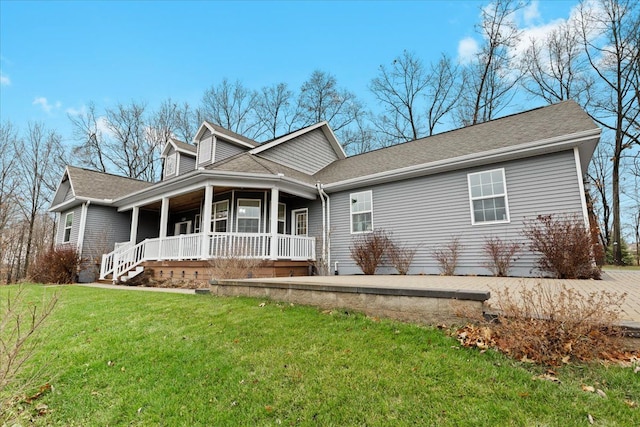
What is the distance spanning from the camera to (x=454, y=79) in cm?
2294

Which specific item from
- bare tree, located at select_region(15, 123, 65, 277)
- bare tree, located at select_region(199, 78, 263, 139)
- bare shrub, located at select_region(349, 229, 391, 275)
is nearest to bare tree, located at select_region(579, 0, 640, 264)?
bare shrub, located at select_region(349, 229, 391, 275)

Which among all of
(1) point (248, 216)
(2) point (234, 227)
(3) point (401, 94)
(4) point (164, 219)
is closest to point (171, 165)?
(4) point (164, 219)

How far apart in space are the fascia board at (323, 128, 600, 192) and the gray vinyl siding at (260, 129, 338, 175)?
11.3 feet

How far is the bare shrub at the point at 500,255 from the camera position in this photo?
8.04 meters

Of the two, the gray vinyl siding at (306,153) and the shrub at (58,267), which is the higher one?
the gray vinyl siding at (306,153)

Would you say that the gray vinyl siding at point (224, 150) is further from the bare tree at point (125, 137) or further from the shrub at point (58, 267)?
the bare tree at point (125, 137)

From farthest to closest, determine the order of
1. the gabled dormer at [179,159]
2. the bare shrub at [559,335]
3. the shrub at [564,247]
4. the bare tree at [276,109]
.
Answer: the bare tree at [276,109] → the gabled dormer at [179,159] → the shrub at [564,247] → the bare shrub at [559,335]

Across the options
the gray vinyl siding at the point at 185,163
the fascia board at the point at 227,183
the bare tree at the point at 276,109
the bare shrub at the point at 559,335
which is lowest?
the bare shrub at the point at 559,335

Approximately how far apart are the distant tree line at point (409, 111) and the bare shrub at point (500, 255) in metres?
12.7

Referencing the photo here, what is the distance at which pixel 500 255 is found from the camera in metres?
8.18

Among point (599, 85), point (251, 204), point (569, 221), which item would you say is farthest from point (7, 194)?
point (599, 85)

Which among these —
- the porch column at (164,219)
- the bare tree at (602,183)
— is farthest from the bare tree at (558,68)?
the porch column at (164,219)

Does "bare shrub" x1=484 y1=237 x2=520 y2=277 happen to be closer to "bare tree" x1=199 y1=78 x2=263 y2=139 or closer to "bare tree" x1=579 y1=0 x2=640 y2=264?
"bare tree" x1=579 y1=0 x2=640 y2=264

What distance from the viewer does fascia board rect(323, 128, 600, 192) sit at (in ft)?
23.9
